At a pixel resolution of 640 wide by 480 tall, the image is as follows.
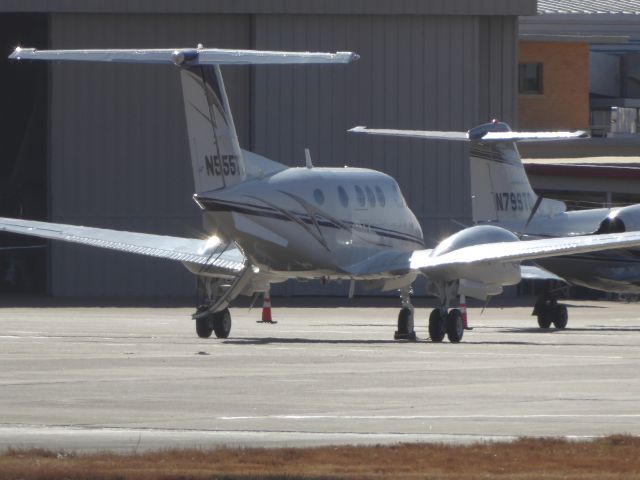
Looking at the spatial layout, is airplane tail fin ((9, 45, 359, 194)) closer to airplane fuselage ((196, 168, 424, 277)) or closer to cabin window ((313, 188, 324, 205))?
airplane fuselage ((196, 168, 424, 277))

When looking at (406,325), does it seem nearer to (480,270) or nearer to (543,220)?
(480,270)

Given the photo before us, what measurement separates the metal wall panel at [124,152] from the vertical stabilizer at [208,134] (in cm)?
2250

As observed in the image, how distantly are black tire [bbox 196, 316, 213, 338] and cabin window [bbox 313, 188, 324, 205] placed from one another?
2845 millimetres

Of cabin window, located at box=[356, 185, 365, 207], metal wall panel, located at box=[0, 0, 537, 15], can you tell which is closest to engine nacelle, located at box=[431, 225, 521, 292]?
cabin window, located at box=[356, 185, 365, 207]

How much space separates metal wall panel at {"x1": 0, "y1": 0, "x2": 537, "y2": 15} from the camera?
153 ft

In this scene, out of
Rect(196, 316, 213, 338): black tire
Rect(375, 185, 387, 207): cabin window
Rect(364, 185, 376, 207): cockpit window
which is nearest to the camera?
Rect(196, 316, 213, 338): black tire

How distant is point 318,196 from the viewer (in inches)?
1077

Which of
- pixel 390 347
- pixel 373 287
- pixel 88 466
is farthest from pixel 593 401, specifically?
pixel 373 287

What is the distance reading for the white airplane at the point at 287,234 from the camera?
25.5 meters

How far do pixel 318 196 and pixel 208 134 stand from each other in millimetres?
2667

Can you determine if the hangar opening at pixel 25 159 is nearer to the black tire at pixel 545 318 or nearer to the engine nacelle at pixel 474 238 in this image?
the black tire at pixel 545 318

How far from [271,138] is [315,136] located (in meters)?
1.41

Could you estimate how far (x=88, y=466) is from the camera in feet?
36.2

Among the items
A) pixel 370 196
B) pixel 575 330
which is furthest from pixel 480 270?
pixel 575 330
